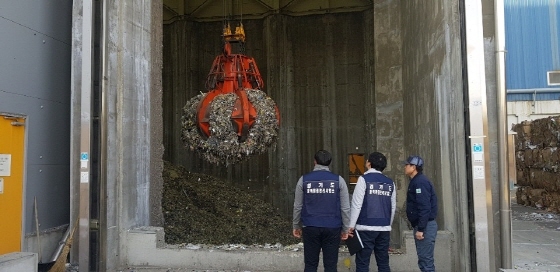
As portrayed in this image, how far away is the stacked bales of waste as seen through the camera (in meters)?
11.5

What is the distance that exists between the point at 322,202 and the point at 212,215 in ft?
17.9

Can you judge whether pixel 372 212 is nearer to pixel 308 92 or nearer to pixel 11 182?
pixel 11 182

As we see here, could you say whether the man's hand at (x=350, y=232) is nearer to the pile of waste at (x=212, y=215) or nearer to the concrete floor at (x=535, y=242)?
the concrete floor at (x=535, y=242)

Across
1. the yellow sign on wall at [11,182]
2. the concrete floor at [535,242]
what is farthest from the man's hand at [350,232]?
the yellow sign on wall at [11,182]

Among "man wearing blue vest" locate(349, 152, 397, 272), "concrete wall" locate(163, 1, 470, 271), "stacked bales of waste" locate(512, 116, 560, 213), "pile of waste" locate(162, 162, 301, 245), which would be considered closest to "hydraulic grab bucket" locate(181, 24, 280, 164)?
"pile of waste" locate(162, 162, 301, 245)

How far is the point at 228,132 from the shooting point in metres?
7.00

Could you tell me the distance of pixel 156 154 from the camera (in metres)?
7.17

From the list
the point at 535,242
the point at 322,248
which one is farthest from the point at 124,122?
the point at 535,242

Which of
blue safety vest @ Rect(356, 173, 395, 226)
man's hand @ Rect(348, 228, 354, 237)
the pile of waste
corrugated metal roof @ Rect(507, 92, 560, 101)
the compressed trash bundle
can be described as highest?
corrugated metal roof @ Rect(507, 92, 560, 101)

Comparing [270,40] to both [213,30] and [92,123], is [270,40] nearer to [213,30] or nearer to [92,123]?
[213,30]

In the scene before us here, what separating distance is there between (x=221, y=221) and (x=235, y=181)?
792cm

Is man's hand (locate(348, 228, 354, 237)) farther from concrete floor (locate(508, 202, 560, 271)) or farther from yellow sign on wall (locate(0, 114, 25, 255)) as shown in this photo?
yellow sign on wall (locate(0, 114, 25, 255))

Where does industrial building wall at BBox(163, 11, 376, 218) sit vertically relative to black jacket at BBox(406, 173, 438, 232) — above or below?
above

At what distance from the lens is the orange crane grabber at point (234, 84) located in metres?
7.07
